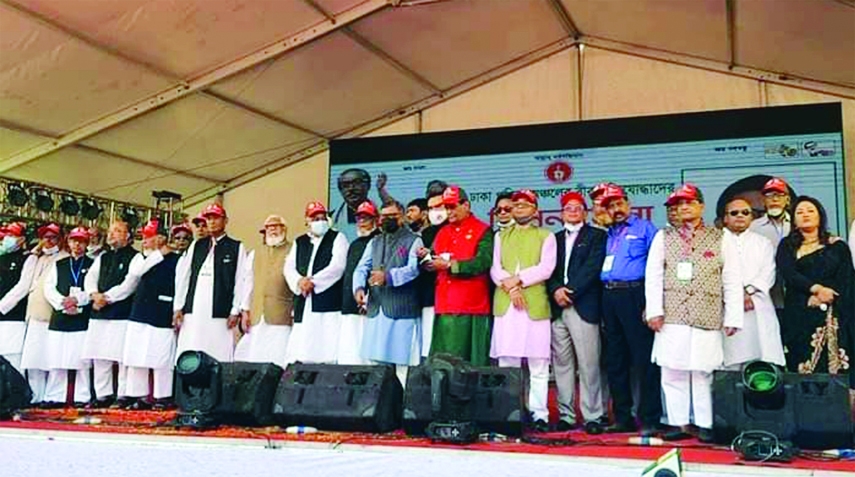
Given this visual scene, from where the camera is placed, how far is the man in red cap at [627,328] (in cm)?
370

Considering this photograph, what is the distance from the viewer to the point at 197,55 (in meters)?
7.02

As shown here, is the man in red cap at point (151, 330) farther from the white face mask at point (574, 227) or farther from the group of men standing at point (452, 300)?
the white face mask at point (574, 227)

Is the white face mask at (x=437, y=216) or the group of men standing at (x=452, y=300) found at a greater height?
the white face mask at (x=437, y=216)

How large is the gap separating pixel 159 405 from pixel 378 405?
2.21 metres

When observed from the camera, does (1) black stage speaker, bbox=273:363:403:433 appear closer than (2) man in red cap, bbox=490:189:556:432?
Yes

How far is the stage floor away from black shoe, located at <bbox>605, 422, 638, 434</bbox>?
16 cm

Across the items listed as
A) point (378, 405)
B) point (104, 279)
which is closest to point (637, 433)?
point (378, 405)

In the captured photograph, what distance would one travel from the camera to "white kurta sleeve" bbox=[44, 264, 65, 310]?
5.33 meters

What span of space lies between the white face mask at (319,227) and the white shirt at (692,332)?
2029 millimetres

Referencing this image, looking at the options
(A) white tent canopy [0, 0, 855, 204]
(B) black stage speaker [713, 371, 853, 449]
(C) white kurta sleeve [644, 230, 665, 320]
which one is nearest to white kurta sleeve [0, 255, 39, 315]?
(A) white tent canopy [0, 0, 855, 204]

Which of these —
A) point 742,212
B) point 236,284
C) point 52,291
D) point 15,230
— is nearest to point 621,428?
point 742,212

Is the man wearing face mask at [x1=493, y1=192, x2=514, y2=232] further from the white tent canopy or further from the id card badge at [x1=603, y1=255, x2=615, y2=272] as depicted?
the white tent canopy

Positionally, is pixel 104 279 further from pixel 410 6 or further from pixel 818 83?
pixel 818 83

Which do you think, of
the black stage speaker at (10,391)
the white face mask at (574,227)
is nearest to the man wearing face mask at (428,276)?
the white face mask at (574,227)
